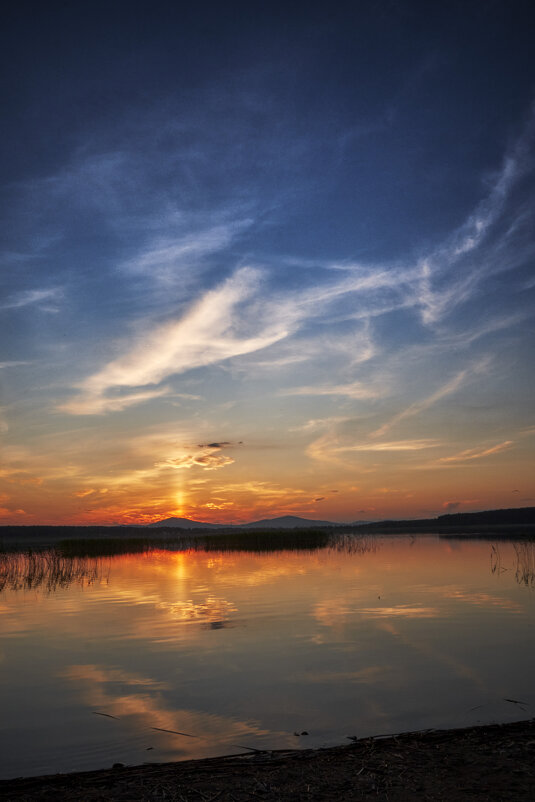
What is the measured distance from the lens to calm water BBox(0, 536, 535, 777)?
29.9 ft

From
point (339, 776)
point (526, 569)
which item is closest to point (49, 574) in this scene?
point (526, 569)

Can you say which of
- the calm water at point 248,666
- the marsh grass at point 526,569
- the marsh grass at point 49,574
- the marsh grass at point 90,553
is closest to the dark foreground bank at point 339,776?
the calm water at point 248,666

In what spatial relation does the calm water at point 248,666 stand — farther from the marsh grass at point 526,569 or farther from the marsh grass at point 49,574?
the marsh grass at point 49,574

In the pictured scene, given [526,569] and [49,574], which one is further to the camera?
[49,574]

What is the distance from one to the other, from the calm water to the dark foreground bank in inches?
34.4

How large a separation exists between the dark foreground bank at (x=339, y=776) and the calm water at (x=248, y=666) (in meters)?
0.87

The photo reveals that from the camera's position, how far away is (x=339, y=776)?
7012mm

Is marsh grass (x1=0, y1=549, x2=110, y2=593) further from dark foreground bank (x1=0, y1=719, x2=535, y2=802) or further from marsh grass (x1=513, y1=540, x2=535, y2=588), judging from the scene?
dark foreground bank (x1=0, y1=719, x2=535, y2=802)

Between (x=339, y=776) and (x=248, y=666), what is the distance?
633 cm

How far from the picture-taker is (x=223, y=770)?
7.38 m

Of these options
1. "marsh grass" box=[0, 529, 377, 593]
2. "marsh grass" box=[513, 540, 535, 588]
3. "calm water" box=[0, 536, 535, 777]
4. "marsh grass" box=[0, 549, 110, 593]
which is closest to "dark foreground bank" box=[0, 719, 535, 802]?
"calm water" box=[0, 536, 535, 777]

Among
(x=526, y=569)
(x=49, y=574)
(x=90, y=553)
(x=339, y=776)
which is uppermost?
(x=339, y=776)

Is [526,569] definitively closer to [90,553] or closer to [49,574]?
[49,574]

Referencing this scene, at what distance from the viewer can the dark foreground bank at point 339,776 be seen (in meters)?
6.54
